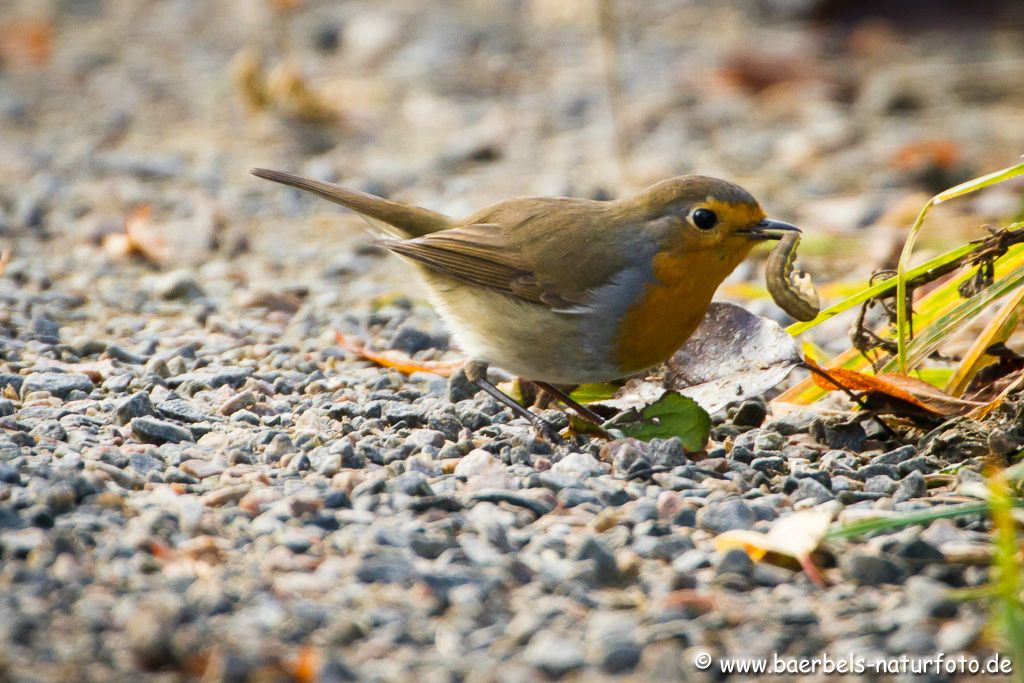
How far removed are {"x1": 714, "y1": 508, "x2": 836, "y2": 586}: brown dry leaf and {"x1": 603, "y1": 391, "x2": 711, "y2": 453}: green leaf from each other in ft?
2.11

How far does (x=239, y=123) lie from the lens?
8289 millimetres

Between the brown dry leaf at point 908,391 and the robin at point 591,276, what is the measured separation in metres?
0.54

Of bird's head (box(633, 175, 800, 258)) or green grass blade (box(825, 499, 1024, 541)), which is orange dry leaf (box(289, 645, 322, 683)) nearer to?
green grass blade (box(825, 499, 1024, 541))

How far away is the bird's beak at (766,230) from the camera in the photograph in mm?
4016

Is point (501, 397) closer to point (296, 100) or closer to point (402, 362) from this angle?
point (402, 362)

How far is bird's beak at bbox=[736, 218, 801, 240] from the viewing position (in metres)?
4.02

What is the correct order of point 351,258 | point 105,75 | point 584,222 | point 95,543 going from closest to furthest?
point 95,543 → point 584,222 → point 351,258 → point 105,75

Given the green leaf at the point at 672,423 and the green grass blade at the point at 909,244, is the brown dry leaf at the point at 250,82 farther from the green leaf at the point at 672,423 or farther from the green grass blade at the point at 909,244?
the green grass blade at the point at 909,244

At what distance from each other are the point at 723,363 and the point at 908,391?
0.59 metres

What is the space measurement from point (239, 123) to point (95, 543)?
5.74m

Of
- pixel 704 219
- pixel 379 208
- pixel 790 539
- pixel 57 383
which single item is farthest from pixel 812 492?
pixel 57 383

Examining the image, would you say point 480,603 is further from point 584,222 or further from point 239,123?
point 239,123

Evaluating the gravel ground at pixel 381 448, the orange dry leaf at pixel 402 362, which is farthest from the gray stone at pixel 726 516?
the orange dry leaf at pixel 402 362

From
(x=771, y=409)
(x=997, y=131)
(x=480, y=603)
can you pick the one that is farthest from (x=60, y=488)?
(x=997, y=131)
